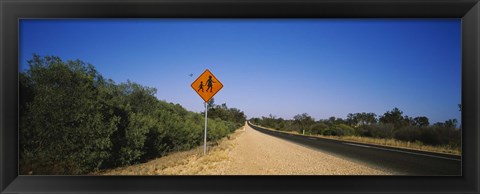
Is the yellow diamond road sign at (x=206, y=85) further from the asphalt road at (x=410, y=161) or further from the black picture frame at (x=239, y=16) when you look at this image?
the asphalt road at (x=410, y=161)

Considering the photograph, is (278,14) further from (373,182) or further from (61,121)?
(61,121)

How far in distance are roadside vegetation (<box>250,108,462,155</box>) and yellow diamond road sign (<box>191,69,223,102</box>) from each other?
2511 millimetres

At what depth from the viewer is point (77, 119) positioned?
637cm

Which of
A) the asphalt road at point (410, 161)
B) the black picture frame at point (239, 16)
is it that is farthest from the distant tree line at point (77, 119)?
the asphalt road at point (410, 161)

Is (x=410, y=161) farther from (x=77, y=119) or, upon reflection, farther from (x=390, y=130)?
(x=77, y=119)

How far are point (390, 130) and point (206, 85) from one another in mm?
9265

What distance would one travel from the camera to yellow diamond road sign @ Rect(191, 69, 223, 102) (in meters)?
5.73

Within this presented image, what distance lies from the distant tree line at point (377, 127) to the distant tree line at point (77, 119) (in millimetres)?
2743

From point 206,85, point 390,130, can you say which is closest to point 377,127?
point 390,130

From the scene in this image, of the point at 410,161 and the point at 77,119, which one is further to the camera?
the point at 410,161

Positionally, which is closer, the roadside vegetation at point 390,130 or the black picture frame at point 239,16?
the black picture frame at point 239,16

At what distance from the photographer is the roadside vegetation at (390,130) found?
631 centimetres

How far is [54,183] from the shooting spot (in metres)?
4.57

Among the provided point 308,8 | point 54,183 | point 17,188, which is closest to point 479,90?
point 308,8
